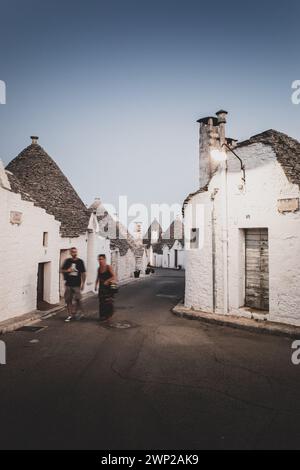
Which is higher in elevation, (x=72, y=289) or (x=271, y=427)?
(x=72, y=289)

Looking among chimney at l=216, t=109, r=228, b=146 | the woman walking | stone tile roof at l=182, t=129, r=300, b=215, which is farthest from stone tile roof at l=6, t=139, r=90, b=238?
stone tile roof at l=182, t=129, r=300, b=215

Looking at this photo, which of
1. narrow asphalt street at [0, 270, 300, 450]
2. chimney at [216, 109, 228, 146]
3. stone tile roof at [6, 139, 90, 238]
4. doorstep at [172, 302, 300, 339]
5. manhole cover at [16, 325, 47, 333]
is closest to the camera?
narrow asphalt street at [0, 270, 300, 450]

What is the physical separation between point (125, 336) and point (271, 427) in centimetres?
459

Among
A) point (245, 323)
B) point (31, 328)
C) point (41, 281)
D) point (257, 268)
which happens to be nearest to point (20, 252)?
point (31, 328)

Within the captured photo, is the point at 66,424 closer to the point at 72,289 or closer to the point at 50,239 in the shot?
the point at 72,289

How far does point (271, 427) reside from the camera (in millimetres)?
3701

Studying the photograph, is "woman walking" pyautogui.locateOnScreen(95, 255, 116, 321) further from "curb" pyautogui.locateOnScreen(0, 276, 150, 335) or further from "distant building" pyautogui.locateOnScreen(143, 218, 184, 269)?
"distant building" pyautogui.locateOnScreen(143, 218, 184, 269)

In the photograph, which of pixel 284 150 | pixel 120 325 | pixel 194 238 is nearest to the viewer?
pixel 120 325

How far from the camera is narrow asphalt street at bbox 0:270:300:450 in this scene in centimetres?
349

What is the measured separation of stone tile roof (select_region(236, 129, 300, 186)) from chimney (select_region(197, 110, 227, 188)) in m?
2.49

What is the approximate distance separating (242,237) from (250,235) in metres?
0.25

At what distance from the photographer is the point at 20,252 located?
10.1 meters

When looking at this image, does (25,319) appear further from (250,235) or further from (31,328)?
(250,235)
